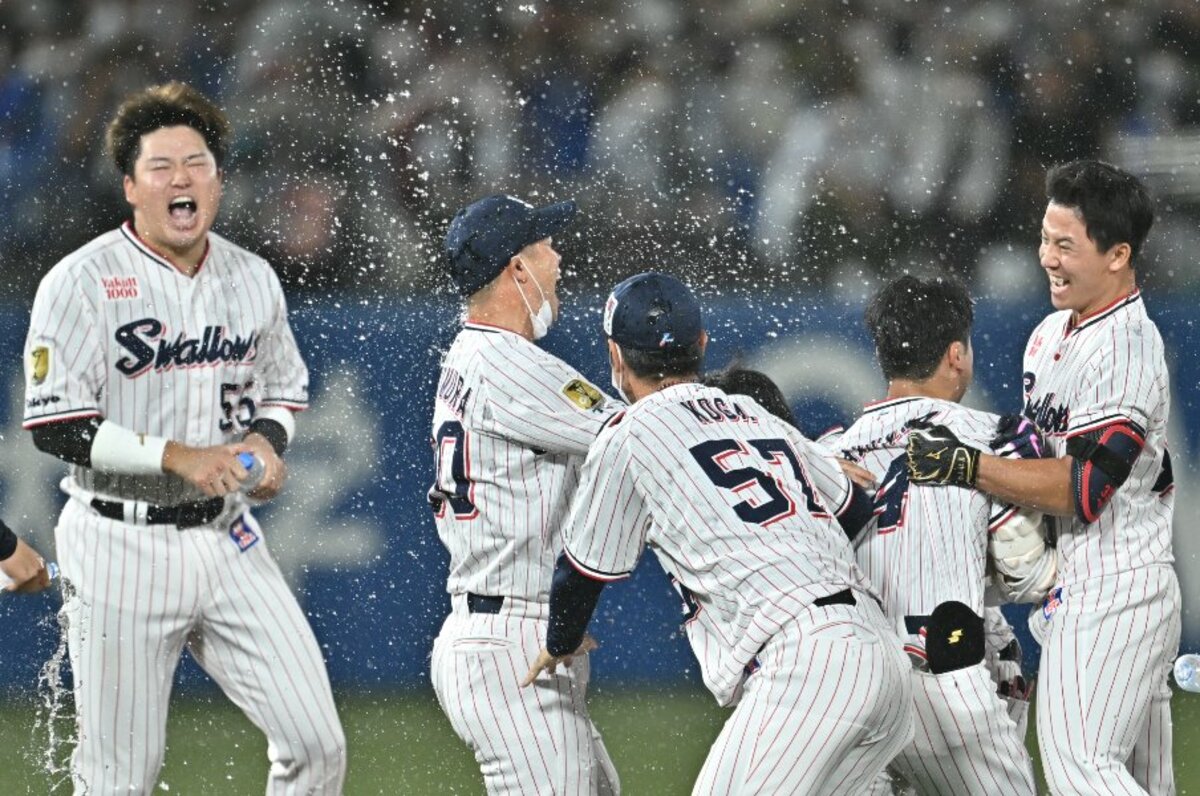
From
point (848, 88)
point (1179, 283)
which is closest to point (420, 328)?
point (848, 88)

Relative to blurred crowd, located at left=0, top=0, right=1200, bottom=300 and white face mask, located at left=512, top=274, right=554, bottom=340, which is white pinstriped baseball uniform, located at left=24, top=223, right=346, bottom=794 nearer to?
white face mask, located at left=512, top=274, right=554, bottom=340

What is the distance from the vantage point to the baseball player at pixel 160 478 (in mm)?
4023

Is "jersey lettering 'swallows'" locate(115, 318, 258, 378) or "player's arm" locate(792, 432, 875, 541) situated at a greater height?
"jersey lettering 'swallows'" locate(115, 318, 258, 378)

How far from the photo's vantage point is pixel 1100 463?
3770mm

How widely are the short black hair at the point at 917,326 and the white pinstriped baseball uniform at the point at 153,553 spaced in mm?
1636

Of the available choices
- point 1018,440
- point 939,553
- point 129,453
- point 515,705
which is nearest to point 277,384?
point 129,453

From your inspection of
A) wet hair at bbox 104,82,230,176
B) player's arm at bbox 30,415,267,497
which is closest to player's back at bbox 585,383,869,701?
player's arm at bbox 30,415,267,497

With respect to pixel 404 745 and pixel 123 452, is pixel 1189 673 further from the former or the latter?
pixel 404 745

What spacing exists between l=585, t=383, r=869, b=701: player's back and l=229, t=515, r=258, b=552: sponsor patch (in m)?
1.22

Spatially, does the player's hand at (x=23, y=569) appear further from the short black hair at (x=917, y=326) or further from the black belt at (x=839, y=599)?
the short black hair at (x=917, y=326)

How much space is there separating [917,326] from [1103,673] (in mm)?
913

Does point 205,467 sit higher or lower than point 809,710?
higher

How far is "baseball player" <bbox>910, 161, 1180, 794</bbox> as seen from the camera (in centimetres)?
378

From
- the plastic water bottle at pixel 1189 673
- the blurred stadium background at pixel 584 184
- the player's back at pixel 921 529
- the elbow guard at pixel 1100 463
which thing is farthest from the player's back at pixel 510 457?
the blurred stadium background at pixel 584 184
